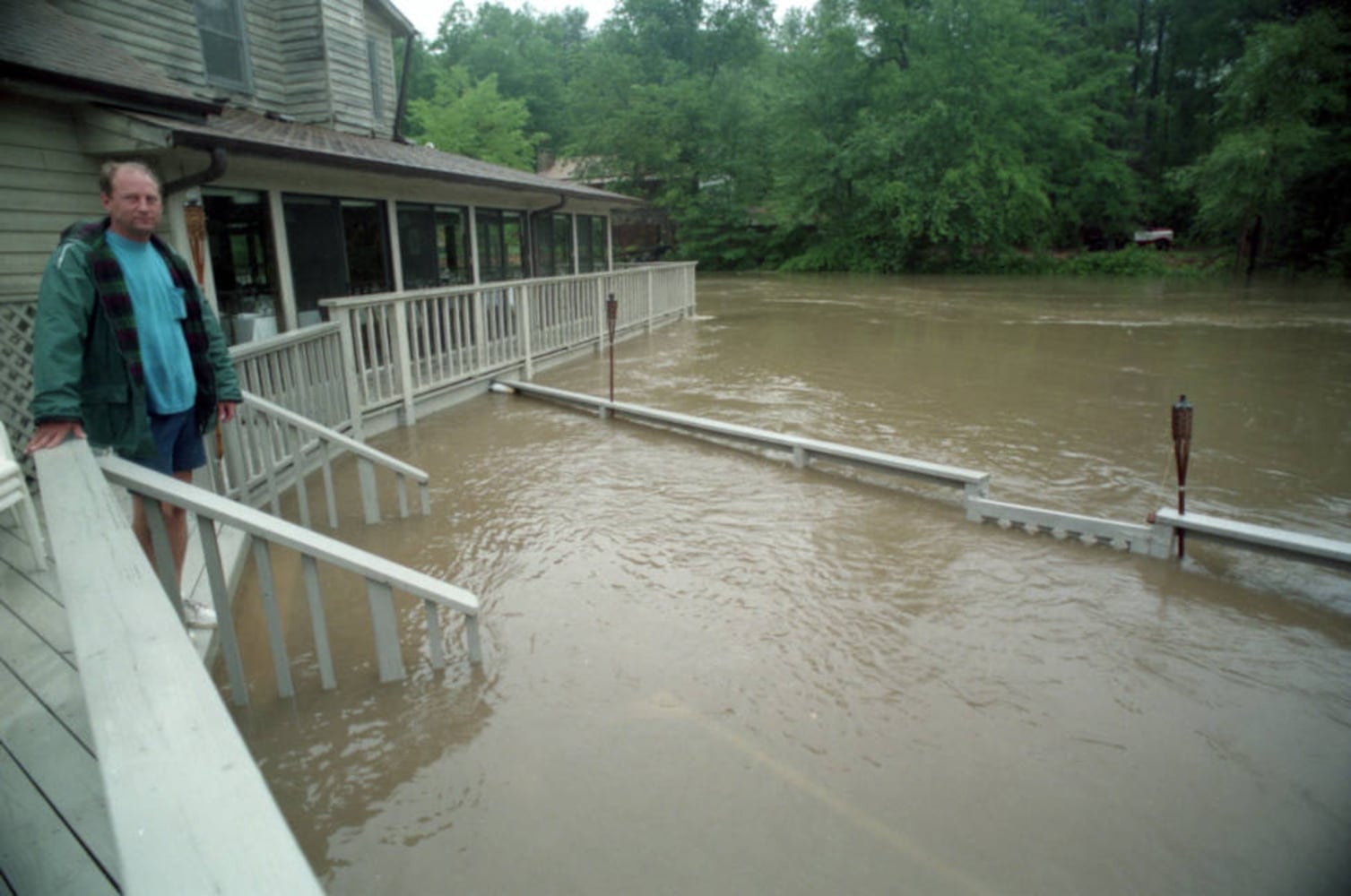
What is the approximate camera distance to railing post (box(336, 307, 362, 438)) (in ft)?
19.9

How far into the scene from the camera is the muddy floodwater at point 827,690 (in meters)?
2.18

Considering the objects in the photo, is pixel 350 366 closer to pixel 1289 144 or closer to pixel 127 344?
pixel 127 344

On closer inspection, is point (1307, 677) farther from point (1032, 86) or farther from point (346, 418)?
point (1032, 86)

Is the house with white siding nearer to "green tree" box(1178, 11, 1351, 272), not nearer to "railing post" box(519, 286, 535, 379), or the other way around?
"railing post" box(519, 286, 535, 379)

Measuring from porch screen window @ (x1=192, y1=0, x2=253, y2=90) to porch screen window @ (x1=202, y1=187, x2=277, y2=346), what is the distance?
269 cm

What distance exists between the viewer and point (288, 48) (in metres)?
11.3

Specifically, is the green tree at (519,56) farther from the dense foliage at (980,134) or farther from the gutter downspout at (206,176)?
the gutter downspout at (206,176)

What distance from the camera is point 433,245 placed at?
12.2 meters

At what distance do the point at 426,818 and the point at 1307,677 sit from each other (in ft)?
10.8

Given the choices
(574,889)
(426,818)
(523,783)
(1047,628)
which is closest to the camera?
(574,889)

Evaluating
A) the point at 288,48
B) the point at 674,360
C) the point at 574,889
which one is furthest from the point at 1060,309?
the point at 574,889

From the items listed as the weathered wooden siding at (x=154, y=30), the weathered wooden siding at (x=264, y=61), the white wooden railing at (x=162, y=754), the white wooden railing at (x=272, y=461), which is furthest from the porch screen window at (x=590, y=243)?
the white wooden railing at (x=162, y=754)

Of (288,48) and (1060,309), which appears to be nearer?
(288,48)

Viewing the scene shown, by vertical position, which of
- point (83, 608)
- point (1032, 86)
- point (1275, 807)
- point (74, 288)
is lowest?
point (1275, 807)
